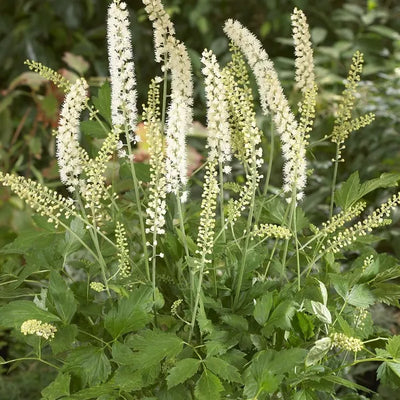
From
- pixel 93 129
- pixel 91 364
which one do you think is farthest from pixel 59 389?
pixel 93 129

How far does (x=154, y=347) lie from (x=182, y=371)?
0.04 metres

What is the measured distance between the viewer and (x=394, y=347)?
32.2 inches

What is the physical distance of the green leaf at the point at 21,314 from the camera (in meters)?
0.81

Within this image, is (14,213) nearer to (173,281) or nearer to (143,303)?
(173,281)

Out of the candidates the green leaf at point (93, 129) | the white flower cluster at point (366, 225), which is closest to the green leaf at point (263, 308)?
the white flower cluster at point (366, 225)

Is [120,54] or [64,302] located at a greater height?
[120,54]

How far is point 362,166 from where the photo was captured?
220 cm

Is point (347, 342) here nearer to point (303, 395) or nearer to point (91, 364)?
point (303, 395)

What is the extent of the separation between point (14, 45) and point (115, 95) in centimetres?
239

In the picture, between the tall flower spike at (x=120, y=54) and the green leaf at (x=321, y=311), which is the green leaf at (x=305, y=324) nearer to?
the green leaf at (x=321, y=311)

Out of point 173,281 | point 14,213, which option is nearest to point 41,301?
point 173,281

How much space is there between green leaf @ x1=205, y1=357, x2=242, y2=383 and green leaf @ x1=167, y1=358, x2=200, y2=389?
2 centimetres

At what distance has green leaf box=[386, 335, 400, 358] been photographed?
2.68ft

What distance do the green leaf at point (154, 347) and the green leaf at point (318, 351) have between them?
0.13 m
